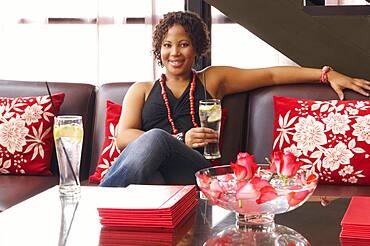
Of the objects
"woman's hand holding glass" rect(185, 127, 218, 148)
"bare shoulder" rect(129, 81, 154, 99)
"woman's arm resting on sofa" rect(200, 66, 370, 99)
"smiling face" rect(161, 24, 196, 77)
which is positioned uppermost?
"smiling face" rect(161, 24, 196, 77)

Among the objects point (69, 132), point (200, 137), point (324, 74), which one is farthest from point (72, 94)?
point (69, 132)

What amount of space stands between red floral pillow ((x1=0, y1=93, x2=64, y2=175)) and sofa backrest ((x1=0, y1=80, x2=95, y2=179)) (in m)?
0.11

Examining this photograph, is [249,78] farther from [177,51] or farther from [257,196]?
[257,196]

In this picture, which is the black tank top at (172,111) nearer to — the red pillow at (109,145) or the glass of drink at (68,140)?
the red pillow at (109,145)

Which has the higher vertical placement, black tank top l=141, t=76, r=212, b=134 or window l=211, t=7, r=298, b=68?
window l=211, t=7, r=298, b=68

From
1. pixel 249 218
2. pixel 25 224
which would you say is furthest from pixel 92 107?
pixel 249 218

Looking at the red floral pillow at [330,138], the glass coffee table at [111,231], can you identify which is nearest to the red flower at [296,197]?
the glass coffee table at [111,231]

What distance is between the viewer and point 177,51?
3254mm

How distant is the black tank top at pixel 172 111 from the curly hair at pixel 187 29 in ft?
0.66

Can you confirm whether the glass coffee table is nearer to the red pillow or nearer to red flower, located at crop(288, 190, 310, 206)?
red flower, located at crop(288, 190, 310, 206)

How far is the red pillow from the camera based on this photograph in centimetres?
318

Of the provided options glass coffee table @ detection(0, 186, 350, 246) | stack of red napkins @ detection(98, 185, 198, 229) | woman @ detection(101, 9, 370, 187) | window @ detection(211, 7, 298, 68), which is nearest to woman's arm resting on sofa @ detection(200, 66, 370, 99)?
woman @ detection(101, 9, 370, 187)

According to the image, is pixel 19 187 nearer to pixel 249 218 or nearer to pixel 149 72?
pixel 149 72

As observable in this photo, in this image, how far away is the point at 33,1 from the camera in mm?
3918
